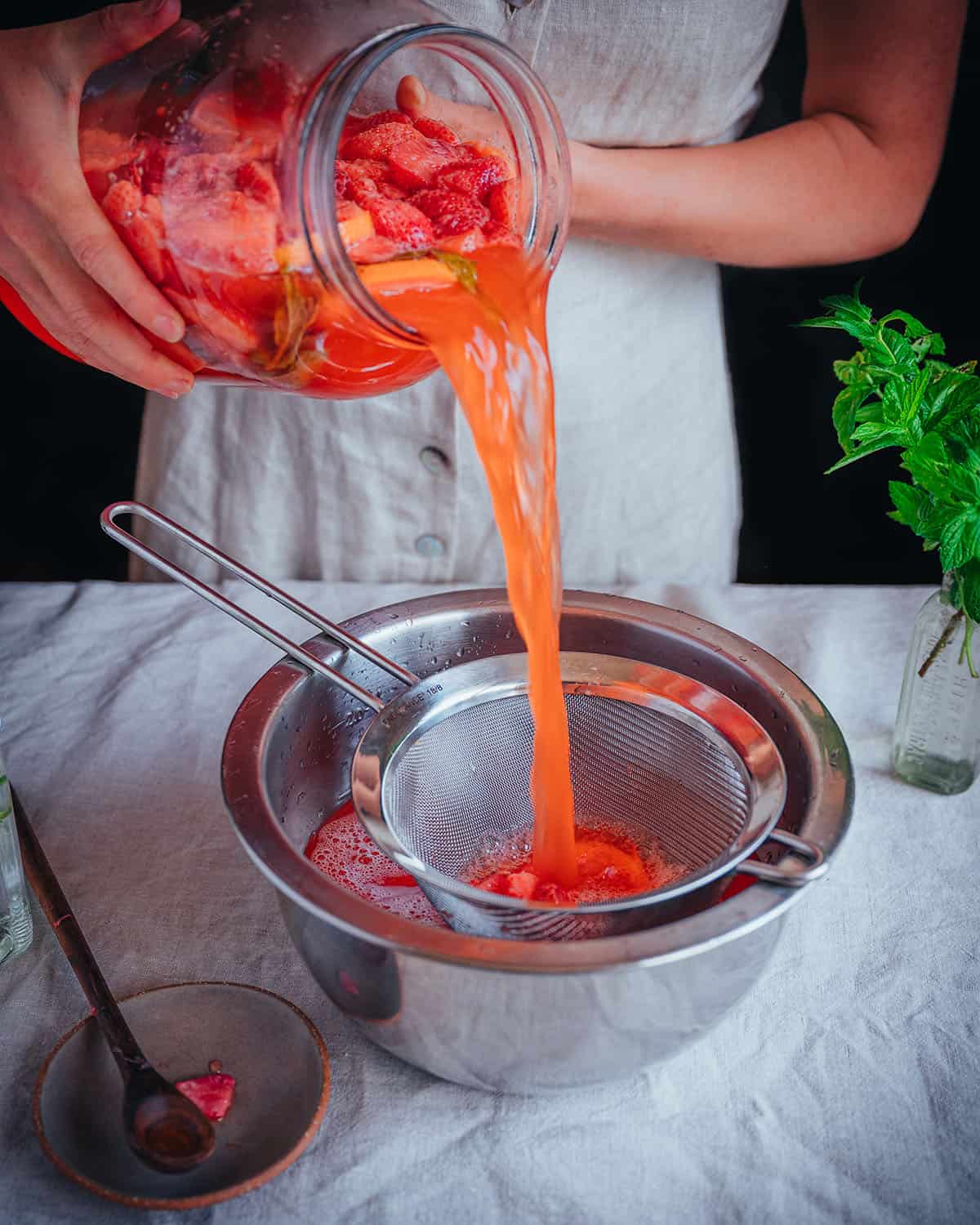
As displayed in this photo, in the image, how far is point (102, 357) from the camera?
869 millimetres

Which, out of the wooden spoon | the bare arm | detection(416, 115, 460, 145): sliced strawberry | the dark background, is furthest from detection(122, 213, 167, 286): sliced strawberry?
the dark background

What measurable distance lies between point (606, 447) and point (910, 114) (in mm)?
536

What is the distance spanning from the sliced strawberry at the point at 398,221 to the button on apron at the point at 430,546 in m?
0.74

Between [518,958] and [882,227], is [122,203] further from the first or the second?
[882,227]

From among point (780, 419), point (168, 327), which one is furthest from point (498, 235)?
point (780, 419)

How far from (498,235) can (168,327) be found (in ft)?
0.81

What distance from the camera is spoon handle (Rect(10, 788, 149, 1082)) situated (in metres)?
0.75

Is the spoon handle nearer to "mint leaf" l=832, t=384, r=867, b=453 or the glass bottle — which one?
the glass bottle

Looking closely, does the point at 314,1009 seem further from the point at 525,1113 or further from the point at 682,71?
the point at 682,71

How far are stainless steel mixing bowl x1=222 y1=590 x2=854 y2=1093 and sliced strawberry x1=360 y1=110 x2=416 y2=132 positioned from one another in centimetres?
43

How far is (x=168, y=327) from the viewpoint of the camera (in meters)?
0.79

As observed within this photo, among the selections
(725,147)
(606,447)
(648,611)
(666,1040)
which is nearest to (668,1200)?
(666,1040)

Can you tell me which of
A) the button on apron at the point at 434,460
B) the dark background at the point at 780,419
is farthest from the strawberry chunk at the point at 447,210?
the dark background at the point at 780,419

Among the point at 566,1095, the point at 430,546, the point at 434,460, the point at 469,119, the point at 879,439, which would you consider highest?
the point at 469,119
